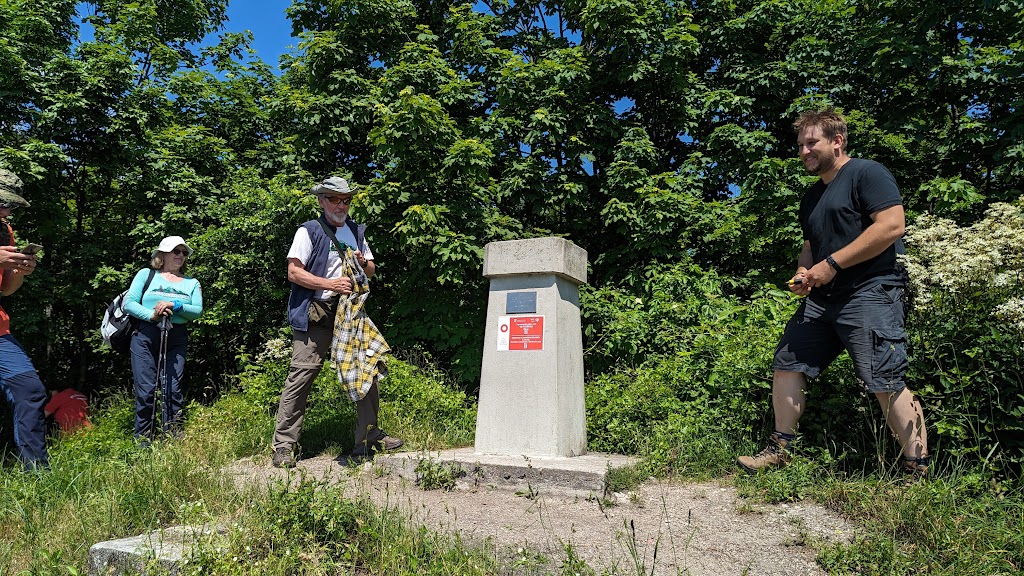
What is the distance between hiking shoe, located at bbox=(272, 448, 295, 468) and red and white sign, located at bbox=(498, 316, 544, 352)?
1.63 metres

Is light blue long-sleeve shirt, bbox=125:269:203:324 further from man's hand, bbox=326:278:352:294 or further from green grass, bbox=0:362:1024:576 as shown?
man's hand, bbox=326:278:352:294

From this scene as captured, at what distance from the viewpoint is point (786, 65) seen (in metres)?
9.23


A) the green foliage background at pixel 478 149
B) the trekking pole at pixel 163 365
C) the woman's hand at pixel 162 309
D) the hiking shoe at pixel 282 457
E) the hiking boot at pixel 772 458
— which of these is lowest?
the hiking shoe at pixel 282 457

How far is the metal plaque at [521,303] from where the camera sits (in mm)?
4469

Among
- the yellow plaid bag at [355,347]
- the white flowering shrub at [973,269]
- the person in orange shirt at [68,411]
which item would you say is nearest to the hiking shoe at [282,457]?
the yellow plaid bag at [355,347]

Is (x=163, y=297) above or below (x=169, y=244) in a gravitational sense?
below

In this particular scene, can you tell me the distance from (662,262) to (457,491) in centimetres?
563

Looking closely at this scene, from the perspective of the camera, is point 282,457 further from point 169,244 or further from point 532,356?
point 169,244

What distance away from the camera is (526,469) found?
3.81 meters

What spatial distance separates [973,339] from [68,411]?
8.73m

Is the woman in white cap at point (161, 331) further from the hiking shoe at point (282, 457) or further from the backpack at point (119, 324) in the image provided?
the hiking shoe at point (282, 457)

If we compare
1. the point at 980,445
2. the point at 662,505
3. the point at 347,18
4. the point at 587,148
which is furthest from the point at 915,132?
the point at 347,18

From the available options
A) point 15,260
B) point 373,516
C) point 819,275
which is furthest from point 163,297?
point 819,275

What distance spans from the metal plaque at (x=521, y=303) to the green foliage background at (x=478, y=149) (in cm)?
224
